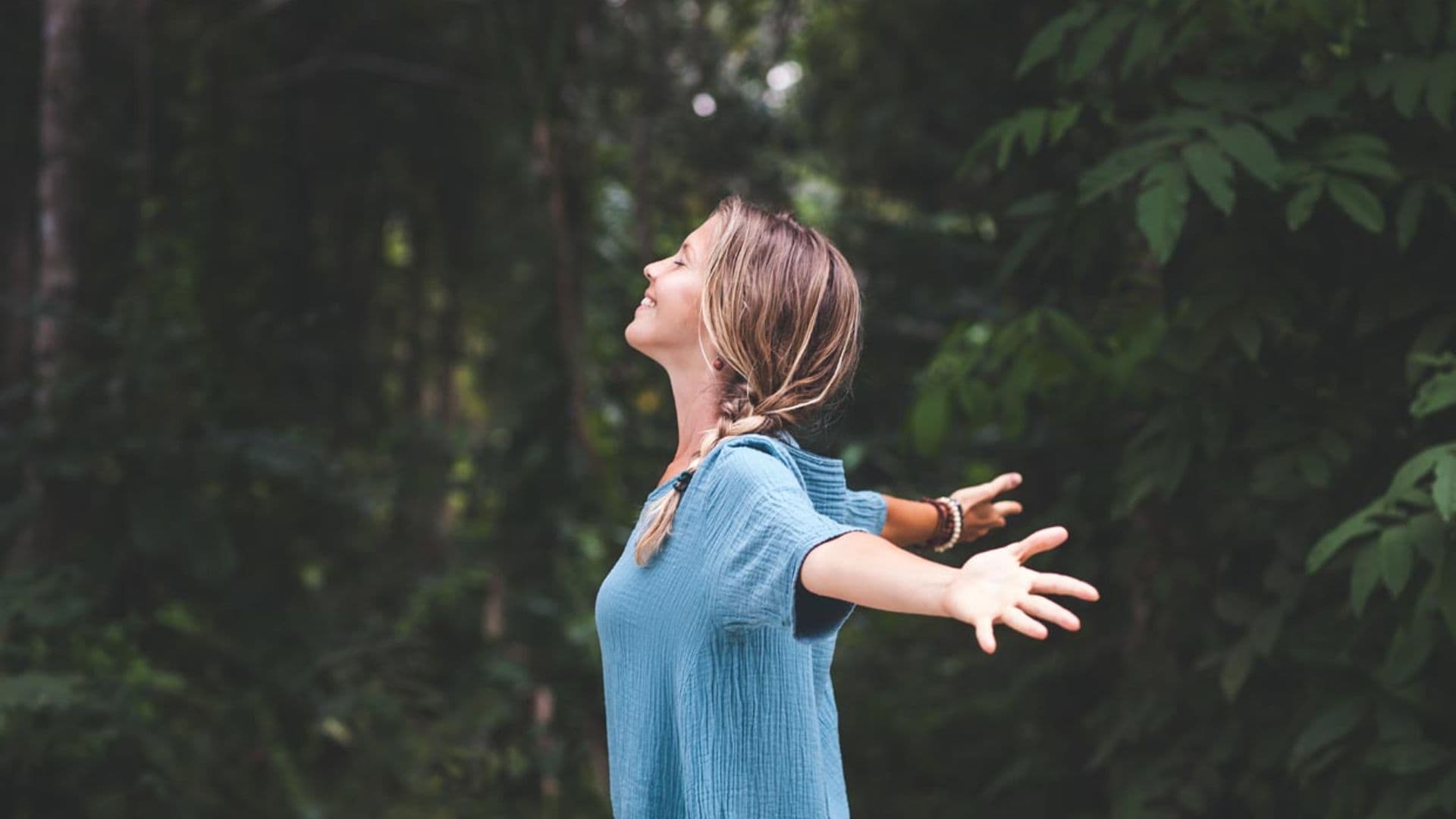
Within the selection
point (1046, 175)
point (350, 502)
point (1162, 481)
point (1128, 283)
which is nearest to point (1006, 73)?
point (1046, 175)

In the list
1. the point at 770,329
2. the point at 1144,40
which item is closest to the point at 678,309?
the point at 770,329

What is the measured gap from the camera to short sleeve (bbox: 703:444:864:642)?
1.35 metres

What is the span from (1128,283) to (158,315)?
314 centimetres

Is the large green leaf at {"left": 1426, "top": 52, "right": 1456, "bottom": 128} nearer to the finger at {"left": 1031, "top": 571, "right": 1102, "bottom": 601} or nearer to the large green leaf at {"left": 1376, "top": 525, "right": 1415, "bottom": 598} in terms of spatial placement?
the large green leaf at {"left": 1376, "top": 525, "right": 1415, "bottom": 598}

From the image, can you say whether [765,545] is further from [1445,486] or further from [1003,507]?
[1445,486]

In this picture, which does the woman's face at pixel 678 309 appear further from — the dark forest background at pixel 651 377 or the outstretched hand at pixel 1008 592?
the dark forest background at pixel 651 377

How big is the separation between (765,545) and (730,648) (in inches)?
7.3

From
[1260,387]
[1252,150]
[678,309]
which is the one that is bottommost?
[678,309]

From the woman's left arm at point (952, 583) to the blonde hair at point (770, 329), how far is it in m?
0.28

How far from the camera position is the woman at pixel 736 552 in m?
1.41

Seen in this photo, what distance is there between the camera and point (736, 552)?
1.40 metres

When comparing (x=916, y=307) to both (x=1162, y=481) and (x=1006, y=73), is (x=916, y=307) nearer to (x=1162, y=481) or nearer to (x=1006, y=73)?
(x=1006, y=73)

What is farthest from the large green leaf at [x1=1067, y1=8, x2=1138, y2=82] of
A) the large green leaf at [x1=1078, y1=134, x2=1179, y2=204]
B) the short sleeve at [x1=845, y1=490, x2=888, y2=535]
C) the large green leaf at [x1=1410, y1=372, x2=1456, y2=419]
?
the short sleeve at [x1=845, y1=490, x2=888, y2=535]

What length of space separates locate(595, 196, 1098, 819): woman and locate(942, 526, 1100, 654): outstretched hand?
19 centimetres
